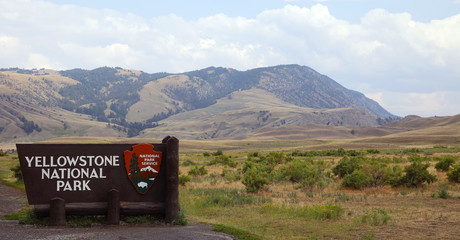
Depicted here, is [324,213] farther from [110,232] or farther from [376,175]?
[376,175]

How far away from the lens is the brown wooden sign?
1111 cm

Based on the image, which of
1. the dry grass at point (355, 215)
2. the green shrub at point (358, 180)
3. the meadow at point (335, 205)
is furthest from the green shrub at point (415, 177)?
the green shrub at point (358, 180)

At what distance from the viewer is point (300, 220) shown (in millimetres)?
13500

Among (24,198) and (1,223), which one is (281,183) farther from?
(1,223)

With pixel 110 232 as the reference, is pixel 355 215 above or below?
below

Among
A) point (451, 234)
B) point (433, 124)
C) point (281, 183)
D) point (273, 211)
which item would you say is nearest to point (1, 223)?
point (273, 211)

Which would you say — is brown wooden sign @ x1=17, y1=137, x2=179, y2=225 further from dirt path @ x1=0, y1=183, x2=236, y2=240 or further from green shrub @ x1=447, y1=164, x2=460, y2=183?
green shrub @ x1=447, y1=164, x2=460, y2=183

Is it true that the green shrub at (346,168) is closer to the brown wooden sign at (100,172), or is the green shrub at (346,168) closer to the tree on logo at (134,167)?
the brown wooden sign at (100,172)

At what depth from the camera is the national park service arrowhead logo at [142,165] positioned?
1174 cm

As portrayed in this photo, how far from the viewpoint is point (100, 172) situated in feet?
37.8

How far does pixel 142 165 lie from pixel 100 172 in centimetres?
115

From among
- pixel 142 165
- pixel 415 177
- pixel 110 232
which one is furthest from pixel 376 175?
pixel 110 232

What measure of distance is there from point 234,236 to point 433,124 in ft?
628

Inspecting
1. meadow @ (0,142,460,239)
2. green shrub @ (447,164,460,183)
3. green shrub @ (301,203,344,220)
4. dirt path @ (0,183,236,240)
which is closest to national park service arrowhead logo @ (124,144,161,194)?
dirt path @ (0,183,236,240)
